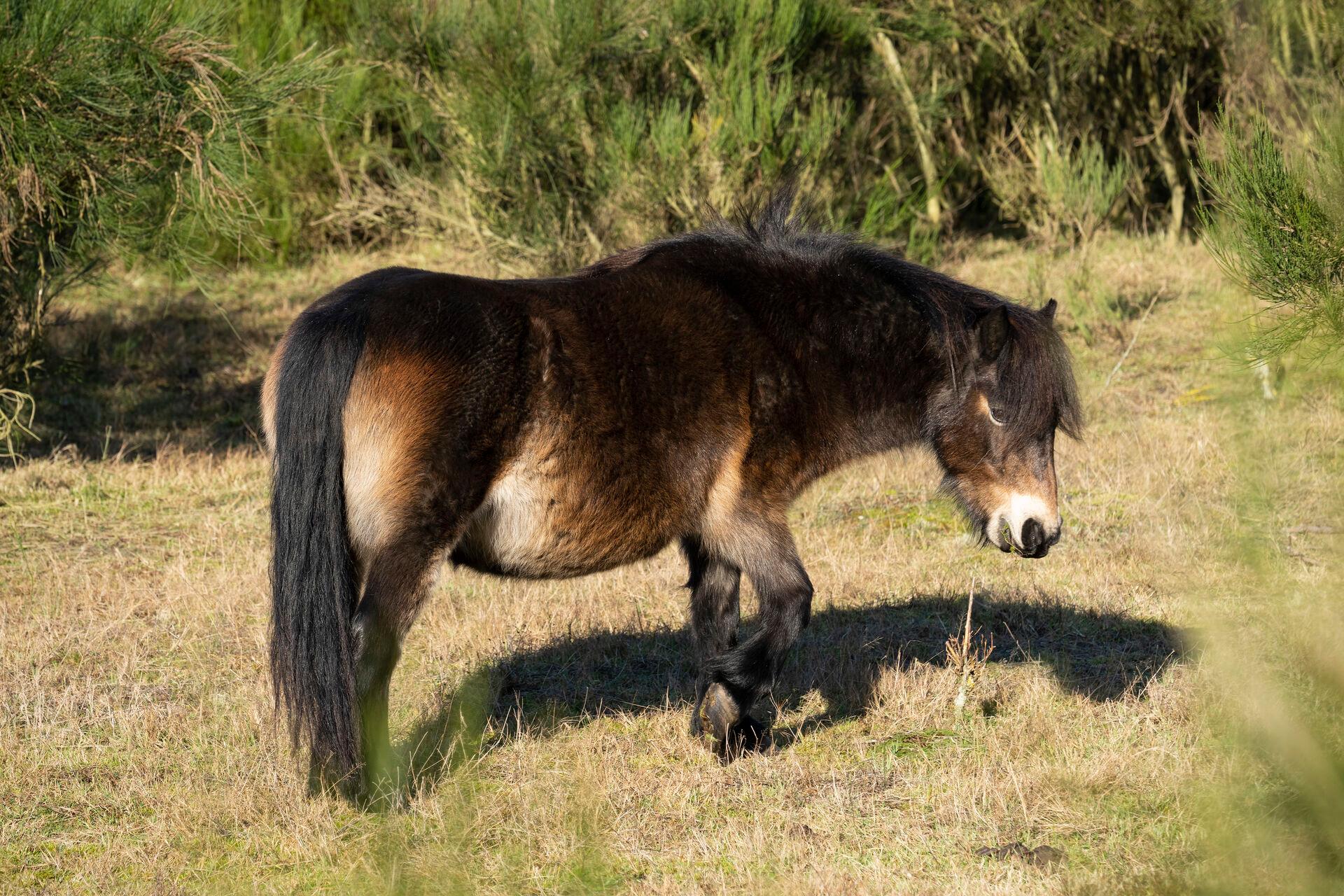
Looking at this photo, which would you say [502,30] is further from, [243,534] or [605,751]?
[605,751]

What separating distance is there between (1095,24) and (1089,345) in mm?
5088

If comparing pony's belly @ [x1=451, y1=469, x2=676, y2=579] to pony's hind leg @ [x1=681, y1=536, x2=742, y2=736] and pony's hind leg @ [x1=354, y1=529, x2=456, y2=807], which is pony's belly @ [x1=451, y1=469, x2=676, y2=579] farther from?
pony's hind leg @ [x1=681, y1=536, x2=742, y2=736]

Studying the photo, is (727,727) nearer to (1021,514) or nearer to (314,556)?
(1021,514)

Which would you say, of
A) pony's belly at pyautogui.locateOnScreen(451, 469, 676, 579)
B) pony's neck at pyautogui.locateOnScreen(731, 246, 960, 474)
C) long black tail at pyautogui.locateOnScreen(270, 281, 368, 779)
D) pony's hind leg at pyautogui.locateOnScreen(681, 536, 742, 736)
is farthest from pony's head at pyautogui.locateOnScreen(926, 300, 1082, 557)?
long black tail at pyautogui.locateOnScreen(270, 281, 368, 779)

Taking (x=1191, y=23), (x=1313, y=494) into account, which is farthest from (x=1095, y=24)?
(x=1313, y=494)

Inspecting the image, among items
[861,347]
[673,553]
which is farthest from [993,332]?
[673,553]

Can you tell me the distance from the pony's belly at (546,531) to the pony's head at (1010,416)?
1.42 metres

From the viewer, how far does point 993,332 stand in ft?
15.5

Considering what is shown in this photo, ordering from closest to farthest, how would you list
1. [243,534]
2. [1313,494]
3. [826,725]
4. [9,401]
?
[1313,494] → [826,725] → [243,534] → [9,401]

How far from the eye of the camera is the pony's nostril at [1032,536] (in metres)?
4.71

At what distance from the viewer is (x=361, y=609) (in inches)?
152

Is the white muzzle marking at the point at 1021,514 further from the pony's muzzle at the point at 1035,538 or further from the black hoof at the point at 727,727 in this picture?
the black hoof at the point at 727,727

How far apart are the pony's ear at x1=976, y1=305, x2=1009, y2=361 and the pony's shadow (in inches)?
62.0

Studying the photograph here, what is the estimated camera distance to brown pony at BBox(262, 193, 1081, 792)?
150 inches
